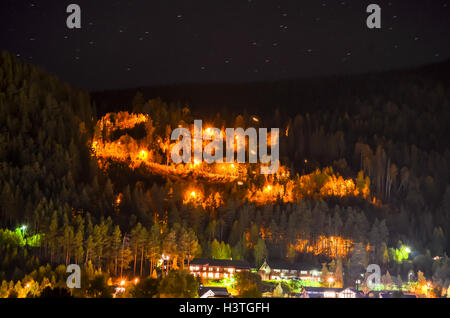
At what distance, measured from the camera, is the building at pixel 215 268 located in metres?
53.2

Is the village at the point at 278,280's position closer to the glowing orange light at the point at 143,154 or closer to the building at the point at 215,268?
the building at the point at 215,268

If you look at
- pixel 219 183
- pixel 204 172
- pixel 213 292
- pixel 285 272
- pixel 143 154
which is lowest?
pixel 213 292

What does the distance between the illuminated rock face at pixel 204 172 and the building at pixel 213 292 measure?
846 inches

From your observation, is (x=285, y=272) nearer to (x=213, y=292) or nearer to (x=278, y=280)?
(x=278, y=280)

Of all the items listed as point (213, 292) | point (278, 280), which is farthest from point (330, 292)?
point (213, 292)

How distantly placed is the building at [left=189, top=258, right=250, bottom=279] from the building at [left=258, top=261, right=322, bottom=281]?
2.70m

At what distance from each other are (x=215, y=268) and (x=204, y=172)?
1186 inches

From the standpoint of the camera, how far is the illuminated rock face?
242ft

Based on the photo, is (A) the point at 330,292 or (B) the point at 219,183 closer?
(A) the point at 330,292

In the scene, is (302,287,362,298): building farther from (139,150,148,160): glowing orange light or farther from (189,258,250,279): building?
(139,150,148,160): glowing orange light

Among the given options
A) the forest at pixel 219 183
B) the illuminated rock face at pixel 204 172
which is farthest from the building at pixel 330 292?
the illuminated rock face at pixel 204 172

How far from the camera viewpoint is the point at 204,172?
8262cm

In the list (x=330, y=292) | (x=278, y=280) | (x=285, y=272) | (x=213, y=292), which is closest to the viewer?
(x=213, y=292)
